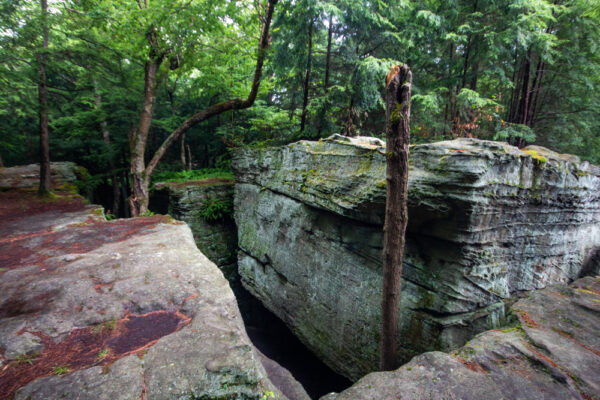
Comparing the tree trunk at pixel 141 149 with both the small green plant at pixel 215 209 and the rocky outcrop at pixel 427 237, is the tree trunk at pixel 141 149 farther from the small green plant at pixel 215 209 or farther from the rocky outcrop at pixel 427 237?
the rocky outcrop at pixel 427 237

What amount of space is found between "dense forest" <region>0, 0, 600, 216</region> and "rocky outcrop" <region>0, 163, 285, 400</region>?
502 centimetres

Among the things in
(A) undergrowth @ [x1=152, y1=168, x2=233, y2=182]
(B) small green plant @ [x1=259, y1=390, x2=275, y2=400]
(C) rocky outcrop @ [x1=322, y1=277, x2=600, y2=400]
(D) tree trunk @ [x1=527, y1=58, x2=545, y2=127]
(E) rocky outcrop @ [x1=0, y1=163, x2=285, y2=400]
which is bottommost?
(C) rocky outcrop @ [x1=322, y1=277, x2=600, y2=400]

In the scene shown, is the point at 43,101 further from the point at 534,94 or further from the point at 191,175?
the point at 534,94

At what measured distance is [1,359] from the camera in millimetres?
1768

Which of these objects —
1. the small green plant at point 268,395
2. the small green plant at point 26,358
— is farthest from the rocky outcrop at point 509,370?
the small green plant at point 26,358

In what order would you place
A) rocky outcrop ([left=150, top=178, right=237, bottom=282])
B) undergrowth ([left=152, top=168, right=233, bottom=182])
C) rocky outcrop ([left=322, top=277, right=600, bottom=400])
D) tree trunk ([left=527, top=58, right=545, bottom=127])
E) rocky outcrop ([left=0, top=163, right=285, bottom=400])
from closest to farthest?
1. rocky outcrop ([left=0, top=163, right=285, bottom=400])
2. rocky outcrop ([left=322, top=277, right=600, bottom=400])
3. rocky outcrop ([left=150, top=178, right=237, bottom=282])
4. tree trunk ([left=527, top=58, right=545, bottom=127])
5. undergrowth ([left=152, top=168, right=233, bottom=182])

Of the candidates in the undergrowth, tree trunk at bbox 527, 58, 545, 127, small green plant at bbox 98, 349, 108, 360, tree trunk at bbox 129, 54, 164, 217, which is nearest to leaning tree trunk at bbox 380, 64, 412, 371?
small green plant at bbox 98, 349, 108, 360

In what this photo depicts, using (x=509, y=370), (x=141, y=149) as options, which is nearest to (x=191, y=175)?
(x=141, y=149)

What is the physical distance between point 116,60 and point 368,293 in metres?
9.69

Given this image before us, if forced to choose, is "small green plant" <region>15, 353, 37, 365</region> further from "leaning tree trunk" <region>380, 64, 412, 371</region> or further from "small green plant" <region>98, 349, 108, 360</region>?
"leaning tree trunk" <region>380, 64, 412, 371</region>

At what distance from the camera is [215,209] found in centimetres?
974

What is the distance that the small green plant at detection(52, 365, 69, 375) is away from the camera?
1695 mm

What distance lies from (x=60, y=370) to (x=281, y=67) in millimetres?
9187

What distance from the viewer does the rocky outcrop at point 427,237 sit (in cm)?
416
